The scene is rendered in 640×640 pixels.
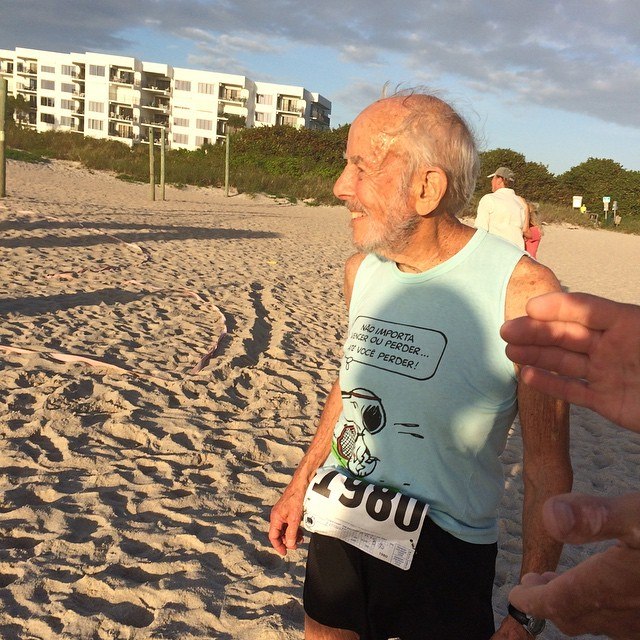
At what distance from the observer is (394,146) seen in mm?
1658

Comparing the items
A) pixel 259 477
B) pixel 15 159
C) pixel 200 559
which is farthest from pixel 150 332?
pixel 15 159

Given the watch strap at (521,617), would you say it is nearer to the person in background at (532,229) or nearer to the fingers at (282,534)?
the fingers at (282,534)

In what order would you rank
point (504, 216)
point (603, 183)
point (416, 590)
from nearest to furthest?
point (416, 590) → point (504, 216) → point (603, 183)

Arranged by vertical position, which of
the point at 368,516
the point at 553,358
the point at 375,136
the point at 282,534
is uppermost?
the point at 375,136

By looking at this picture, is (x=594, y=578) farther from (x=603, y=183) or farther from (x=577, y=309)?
(x=603, y=183)

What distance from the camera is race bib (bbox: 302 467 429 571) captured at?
58.1 inches

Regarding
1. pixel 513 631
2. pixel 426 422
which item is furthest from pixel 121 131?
pixel 513 631

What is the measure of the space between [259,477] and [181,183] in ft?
98.5

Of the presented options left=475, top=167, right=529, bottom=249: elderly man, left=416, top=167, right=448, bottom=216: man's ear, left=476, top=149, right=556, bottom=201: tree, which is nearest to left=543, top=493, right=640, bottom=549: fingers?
left=416, top=167, right=448, bottom=216: man's ear

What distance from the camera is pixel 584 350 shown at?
0.75m

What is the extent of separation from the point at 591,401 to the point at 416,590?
0.94 m

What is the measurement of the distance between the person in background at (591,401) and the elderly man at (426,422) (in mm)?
696

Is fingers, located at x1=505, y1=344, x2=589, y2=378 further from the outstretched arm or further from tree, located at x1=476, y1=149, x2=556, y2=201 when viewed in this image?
tree, located at x1=476, y1=149, x2=556, y2=201

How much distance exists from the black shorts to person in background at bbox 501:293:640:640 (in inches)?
29.1
